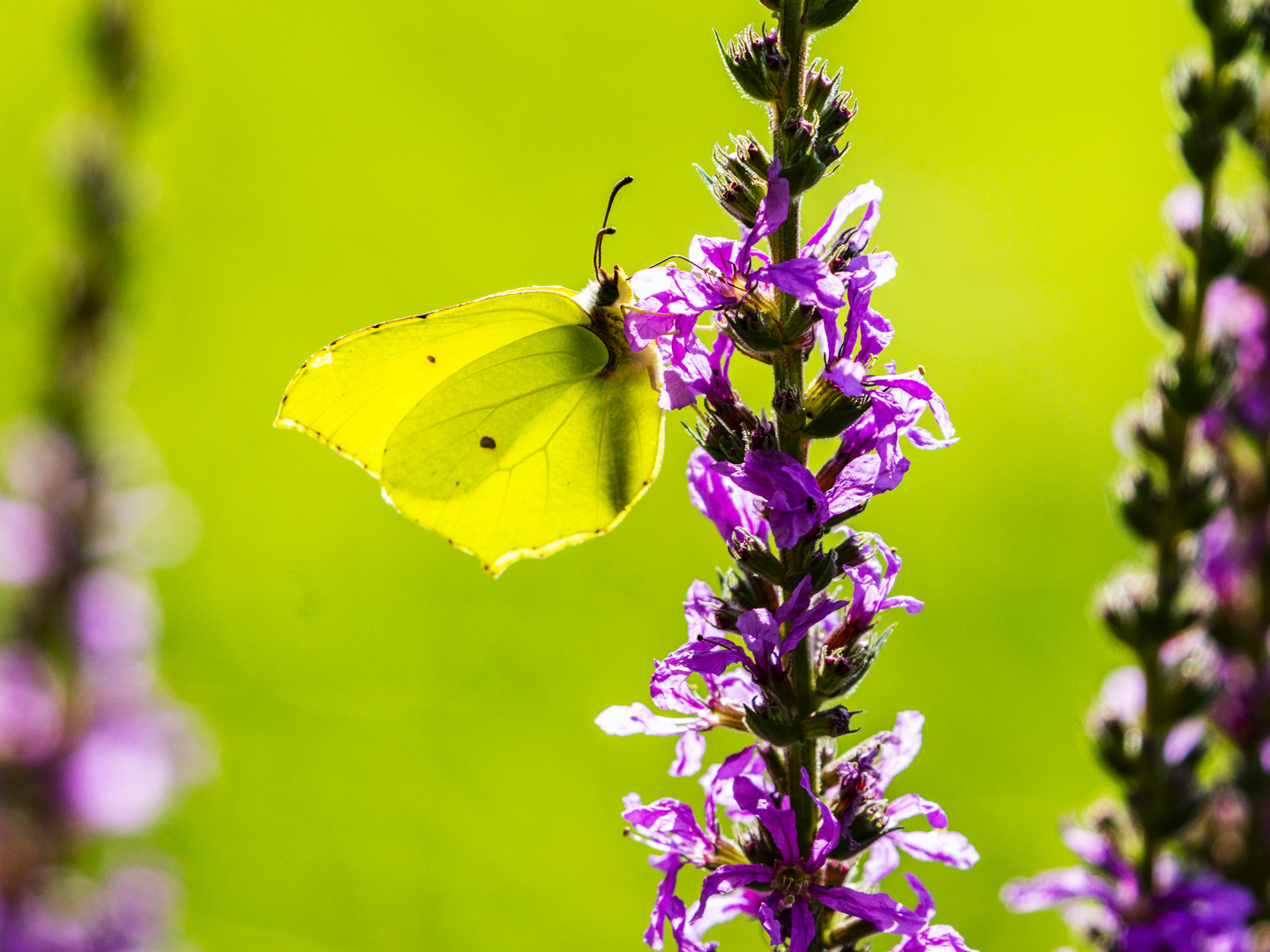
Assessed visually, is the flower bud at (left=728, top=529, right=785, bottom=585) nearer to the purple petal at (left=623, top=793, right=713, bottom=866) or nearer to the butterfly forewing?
the purple petal at (left=623, top=793, right=713, bottom=866)

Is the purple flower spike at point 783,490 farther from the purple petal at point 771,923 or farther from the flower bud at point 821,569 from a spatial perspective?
the purple petal at point 771,923

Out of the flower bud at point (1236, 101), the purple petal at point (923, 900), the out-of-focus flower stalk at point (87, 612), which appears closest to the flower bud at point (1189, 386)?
the flower bud at point (1236, 101)

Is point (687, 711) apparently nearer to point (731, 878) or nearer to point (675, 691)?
point (675, 691)

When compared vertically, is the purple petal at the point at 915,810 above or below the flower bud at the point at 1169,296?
below

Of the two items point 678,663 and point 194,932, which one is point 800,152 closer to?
point 678,663

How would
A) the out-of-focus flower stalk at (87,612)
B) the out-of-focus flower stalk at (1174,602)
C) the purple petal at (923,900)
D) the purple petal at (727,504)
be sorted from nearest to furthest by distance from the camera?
Answer: 1. the purple petal at (923,900)
2. the purple petal at (727,504)
3. the out-of-focus flower stalk at (1174,602)
4. the out-of-focus flower stalk at (87,612)

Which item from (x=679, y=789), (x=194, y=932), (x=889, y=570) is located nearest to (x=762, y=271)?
(x=889, y=570)
